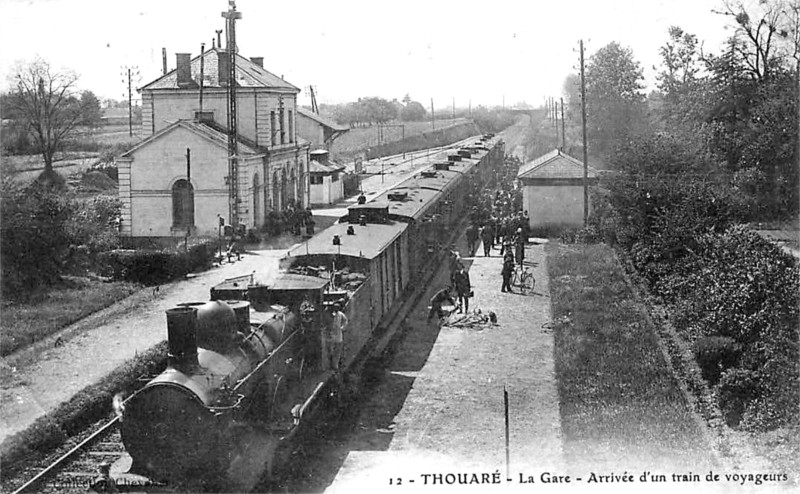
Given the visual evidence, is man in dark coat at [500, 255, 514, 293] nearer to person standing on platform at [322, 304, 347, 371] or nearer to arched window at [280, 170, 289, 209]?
person standing on platform at [322, 304, 347, 371]

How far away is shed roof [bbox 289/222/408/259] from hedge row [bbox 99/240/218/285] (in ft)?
29.1

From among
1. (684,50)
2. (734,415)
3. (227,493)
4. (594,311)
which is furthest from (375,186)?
(227,493)

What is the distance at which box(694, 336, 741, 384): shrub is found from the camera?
54.4 ft

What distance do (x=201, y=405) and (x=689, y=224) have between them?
18853 millimetres

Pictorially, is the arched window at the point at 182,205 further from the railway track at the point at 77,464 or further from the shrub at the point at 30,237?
the railway track at the point at 77,464

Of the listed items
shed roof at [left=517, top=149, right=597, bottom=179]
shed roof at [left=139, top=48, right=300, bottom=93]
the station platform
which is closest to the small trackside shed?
shed roof at [left=517, top=149, right=597, bottom=179]

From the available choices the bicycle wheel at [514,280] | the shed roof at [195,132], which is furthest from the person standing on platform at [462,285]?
the shed roof at [195,132]

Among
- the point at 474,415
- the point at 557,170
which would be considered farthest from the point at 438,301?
the point at 557,170

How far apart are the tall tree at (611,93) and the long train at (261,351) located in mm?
47249

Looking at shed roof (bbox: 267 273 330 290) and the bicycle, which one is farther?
the bicycle

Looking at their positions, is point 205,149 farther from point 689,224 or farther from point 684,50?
point 684,50

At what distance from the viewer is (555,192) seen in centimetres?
3797

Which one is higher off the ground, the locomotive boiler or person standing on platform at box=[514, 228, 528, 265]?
person standing on platform at box=[514, 228, 528, 265]

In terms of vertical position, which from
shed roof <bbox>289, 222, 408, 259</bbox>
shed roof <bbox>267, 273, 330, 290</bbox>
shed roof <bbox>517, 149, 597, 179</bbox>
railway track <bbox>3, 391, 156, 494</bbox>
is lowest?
railway track <bbox>3, 391, 156, 494</bbox>
